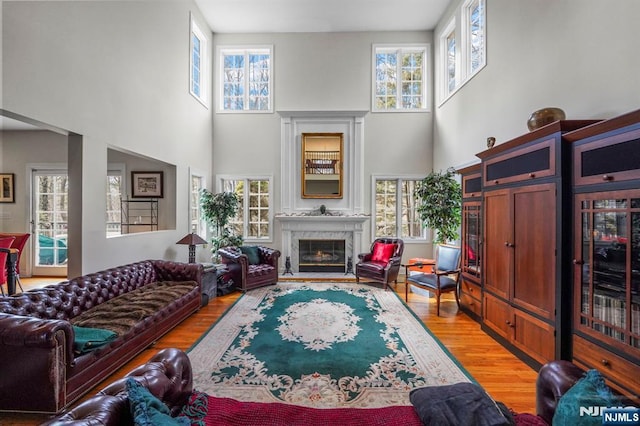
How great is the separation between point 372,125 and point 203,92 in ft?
13.2

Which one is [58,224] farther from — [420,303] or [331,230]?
[420,303]

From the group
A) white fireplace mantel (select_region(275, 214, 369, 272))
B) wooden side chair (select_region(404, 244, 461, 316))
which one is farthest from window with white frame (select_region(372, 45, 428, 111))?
wooden side chair (select_region(404, 244, 461, 316))

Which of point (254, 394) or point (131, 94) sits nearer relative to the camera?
point (254, 394)

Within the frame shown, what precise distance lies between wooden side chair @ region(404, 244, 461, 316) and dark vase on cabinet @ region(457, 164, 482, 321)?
0.12 meters

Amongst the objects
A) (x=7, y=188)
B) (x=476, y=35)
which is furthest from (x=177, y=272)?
(x=476, y=35)

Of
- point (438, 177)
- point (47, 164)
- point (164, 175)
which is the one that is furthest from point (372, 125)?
point (47, 164)

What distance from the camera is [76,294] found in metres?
2.97

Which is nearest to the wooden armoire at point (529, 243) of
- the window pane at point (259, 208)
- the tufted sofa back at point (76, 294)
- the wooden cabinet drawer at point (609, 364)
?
the wooden cabinet drawer at point (609, 364)

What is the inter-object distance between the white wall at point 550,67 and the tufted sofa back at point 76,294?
17.4 ft

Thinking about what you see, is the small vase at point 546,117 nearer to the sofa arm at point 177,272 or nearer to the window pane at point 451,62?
the window pane at point 451,62

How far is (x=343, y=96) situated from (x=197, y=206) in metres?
4.31

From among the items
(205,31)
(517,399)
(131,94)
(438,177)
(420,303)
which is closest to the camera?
(517,399)

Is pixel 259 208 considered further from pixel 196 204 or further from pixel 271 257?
pixel 271 257

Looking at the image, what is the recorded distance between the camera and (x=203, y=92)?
22.3 ft
